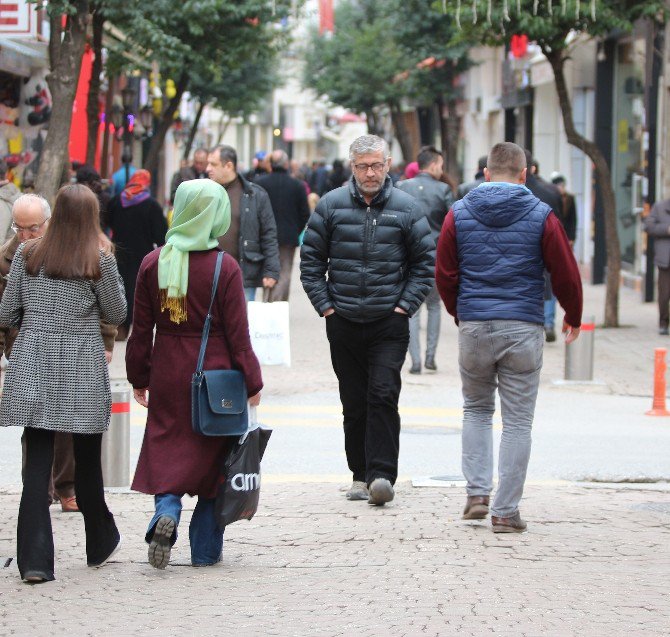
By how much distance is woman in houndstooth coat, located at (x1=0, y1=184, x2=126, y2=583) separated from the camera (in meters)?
6.41

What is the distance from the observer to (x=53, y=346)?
6.46 m

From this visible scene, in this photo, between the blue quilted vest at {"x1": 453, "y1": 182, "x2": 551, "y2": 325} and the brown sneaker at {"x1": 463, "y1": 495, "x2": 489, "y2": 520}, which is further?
the brown sneaker at {"x1": 463, "y1": 495, "x2": 489, "y2": 520}

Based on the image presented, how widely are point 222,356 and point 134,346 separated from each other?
423mm

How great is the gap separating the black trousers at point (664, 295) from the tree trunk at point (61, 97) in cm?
726

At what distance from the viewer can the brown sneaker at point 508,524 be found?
7512 mm

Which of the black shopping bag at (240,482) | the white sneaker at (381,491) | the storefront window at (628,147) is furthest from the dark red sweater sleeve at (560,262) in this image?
the storefront window at (628,147)

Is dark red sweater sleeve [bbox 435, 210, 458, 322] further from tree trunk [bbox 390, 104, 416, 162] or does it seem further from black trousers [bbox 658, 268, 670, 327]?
tree trunk [bbox 390, 104, 416, 162]

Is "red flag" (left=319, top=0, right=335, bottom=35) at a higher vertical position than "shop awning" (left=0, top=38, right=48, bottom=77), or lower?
higher

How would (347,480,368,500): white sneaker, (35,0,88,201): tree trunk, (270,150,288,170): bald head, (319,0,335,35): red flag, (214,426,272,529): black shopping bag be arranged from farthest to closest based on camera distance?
(319,0,335,35): red flag
(270,150,288,170): bald head
(35,0,88,201): tree trunk
(347,480,368,500): white sneaker
(214,426,272,529): black shopping bag

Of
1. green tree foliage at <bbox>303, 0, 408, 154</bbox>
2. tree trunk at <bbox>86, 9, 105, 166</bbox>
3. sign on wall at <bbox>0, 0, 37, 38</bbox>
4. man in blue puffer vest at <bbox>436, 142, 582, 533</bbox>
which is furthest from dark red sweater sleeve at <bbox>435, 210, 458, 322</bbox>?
green tree foliage at <bbox>303, 0, 408, 154</bbox>

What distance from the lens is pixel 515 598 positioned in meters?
6.15

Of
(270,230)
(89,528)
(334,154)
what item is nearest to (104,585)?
(89,528)

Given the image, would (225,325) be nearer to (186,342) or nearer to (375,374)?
(186,342)

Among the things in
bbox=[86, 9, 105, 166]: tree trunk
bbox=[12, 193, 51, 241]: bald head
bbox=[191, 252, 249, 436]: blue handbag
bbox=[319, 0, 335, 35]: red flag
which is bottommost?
bbox=[191, 252, 249, 436]: blue handbag
